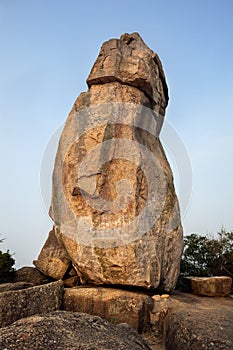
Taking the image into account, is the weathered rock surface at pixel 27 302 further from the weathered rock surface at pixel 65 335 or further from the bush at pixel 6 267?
the bush at pixel 6 267

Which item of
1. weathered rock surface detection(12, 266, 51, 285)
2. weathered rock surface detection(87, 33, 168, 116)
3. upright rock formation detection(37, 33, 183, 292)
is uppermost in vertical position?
weathered rock surface detection(87, 33, 168, 116)

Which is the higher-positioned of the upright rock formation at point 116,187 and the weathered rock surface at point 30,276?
the upright rock formation at point 116,187

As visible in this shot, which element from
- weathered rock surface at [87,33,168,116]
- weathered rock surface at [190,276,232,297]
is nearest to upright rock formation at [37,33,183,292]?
weathered rock surface at [87,33,168,116]

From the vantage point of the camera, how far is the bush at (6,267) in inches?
469

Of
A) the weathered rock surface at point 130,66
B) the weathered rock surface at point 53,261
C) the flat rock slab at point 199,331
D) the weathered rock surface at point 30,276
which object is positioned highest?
the weathered rock surface at point 130,66

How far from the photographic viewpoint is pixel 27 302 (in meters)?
Result: 7.73

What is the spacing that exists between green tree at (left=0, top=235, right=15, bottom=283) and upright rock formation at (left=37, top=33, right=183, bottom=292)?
8.48 ft

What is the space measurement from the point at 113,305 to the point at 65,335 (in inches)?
186

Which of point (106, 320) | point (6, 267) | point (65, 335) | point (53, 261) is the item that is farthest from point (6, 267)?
point (65, 335)

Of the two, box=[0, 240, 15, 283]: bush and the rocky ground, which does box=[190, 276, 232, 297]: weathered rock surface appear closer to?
the rocky ground

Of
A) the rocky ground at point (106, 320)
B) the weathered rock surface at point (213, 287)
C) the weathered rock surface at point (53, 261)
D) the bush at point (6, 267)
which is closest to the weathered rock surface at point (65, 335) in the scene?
the rocky ground at point (106, 320)

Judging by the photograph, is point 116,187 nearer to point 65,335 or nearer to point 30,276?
point 30,276

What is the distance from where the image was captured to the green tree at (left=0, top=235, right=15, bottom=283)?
11.9 m

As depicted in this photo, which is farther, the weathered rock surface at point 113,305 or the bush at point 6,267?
the bush at point 6,267
